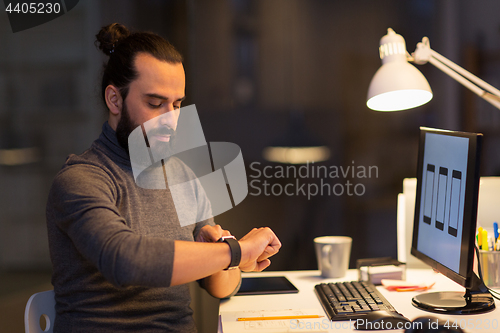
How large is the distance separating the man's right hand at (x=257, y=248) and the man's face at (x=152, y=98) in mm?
406

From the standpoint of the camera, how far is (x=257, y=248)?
1091 millimetres

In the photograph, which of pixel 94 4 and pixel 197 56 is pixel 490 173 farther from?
pixel 94 4

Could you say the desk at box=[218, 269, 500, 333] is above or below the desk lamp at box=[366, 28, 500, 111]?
below

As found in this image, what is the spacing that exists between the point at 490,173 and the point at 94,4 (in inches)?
70.9

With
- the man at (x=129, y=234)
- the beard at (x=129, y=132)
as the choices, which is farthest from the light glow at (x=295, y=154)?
the beard at (x=129, y=132)

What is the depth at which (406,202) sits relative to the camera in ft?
5.39

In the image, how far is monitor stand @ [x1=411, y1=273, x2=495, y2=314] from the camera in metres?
1.12

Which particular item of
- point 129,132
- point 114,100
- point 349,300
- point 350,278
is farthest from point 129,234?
point 350,278

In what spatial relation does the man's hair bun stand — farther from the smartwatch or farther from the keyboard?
the keyboard

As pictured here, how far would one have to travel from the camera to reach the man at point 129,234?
0.91 metres

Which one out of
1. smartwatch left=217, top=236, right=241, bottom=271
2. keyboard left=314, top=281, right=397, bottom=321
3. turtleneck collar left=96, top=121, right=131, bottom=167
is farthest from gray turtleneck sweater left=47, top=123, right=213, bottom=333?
keyboard left=314, top=281, right=397, bottom=321

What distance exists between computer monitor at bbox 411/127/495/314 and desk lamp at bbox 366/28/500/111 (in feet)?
0.58

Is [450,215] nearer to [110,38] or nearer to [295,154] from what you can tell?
[295,154]

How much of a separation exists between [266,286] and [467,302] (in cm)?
62
